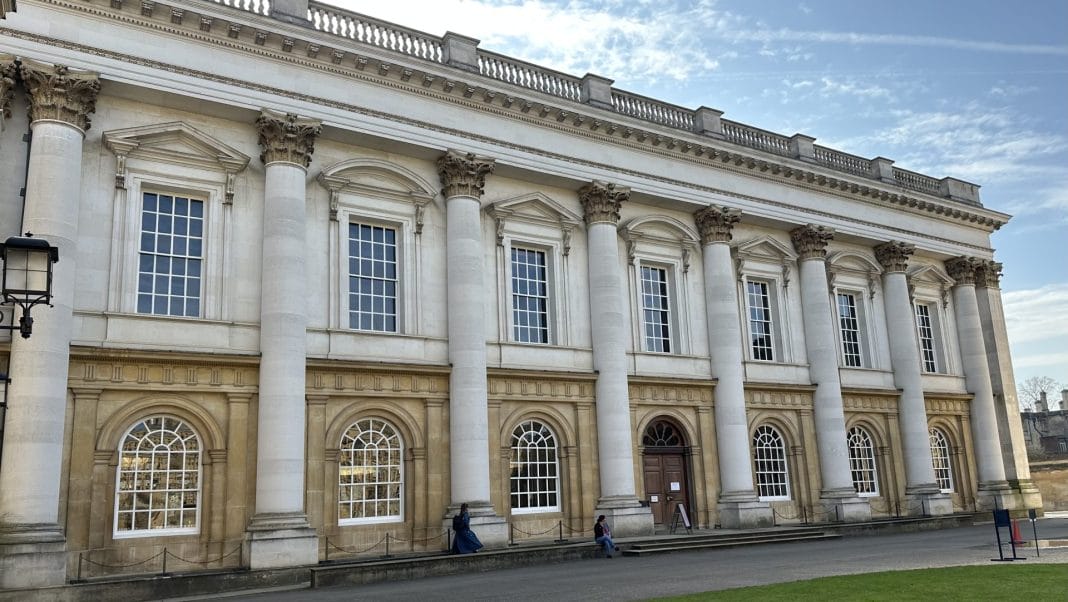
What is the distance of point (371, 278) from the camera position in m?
21.9

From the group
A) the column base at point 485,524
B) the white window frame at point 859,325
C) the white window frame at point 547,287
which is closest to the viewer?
the column base at point 485,524

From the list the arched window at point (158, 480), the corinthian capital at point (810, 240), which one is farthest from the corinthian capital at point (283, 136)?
the corinthian capital at point (810, 240)

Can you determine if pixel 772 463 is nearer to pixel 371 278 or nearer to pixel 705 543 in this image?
pixel 705 543

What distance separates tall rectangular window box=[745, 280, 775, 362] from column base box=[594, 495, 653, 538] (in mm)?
7597

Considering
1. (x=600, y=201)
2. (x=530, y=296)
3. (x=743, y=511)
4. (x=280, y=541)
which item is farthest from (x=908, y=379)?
(x=280, y=541)

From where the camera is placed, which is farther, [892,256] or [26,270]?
[892,256]

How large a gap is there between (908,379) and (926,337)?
11.9ft

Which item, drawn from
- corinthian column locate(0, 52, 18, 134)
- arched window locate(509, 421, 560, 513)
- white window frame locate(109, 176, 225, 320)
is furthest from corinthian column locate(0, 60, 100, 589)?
arched window locate(509, 421, 560, 513)

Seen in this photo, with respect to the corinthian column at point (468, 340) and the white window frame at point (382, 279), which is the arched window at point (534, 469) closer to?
the corinthian column at point (468, 340)

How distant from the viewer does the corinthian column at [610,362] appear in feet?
76.9

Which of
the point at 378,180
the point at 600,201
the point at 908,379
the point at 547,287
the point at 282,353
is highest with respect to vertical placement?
the point at 600,201

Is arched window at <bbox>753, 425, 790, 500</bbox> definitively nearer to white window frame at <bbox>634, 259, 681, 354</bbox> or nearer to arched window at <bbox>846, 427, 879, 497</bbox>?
arched window at <bbox>846, 427, 879, 497</bbox>

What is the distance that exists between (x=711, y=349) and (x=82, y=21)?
62.5ft

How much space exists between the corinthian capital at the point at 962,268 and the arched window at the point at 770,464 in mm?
12158
